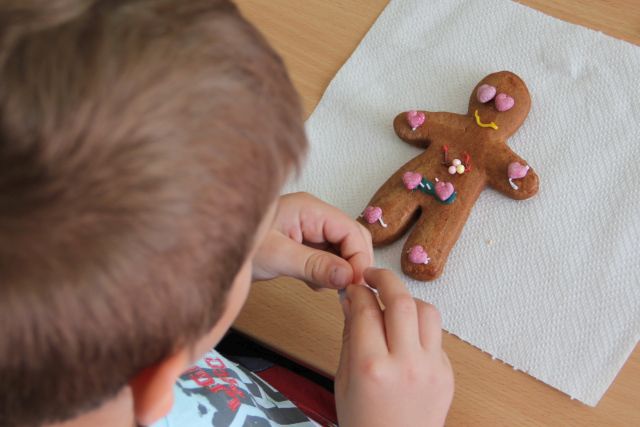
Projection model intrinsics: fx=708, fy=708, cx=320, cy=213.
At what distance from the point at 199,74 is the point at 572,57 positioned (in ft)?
2.08

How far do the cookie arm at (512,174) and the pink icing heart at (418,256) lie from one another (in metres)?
0.12

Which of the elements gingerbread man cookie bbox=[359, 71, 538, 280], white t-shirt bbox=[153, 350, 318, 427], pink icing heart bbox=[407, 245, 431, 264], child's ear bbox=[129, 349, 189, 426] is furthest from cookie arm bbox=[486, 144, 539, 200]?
child's ear bbox=[129, 349, 189, 426]

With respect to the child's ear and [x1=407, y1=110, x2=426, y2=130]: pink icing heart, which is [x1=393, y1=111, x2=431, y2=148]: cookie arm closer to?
[x1=407, y1=110, x2=426, y2=130]: pink icing heart

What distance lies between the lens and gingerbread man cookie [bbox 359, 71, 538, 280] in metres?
0.77

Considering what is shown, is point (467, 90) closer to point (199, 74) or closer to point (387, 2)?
point (387, 2)

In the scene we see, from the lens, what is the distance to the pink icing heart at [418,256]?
754mm

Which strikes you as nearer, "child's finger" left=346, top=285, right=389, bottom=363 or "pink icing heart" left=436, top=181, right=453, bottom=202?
"child's finger" left=346, top=285, right=389, bottom=363

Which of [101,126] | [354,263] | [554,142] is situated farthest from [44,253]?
[554,142]

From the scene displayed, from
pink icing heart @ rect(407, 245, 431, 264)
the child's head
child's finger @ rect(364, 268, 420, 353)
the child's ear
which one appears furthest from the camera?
pink icing heart @ rect(407, 245, 431, 264)

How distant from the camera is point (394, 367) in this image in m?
0.64

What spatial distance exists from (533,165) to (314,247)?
27 centimetres

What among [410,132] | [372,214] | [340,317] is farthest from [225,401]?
[410,132]

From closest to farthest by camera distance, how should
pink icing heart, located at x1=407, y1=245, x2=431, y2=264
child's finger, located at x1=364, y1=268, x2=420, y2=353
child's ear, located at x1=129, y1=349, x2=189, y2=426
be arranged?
child's ear, located at x1=129, y1=349, x2=189, y2=426, child's finger, located at x1=364, y1=268, x2=420, y2=353, pink icing heart, located at x1=407, y1=245, x2=431, y2=264

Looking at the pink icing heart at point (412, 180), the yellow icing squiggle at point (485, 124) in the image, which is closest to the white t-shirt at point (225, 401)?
the pink icing heart at point (412, 180)
